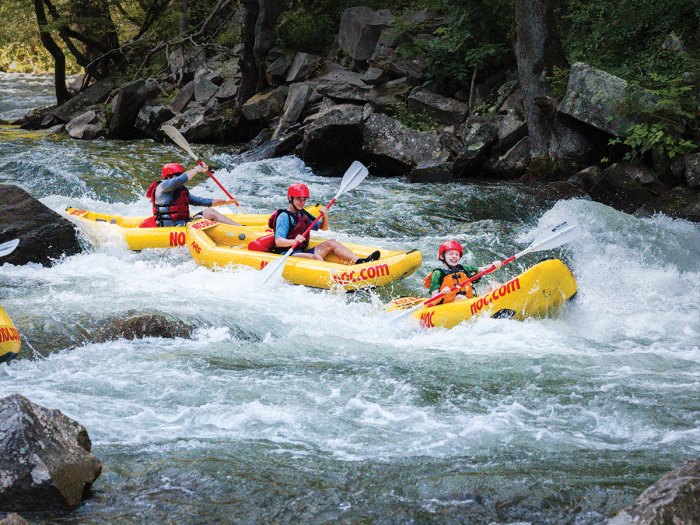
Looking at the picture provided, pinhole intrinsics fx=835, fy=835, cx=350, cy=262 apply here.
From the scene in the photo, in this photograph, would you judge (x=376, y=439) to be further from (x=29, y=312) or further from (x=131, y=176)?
(x=131, y=176)

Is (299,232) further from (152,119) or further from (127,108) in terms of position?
(127,108)

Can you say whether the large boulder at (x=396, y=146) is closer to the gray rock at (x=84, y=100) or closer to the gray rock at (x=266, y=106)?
the gray rock at (x=266, y=106)

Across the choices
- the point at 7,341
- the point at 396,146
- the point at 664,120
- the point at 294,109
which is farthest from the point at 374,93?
the point at 7,341

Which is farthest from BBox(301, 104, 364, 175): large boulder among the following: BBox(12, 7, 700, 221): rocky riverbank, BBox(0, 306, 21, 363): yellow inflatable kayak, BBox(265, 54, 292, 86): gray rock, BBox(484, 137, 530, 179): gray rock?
BBox(0, 306, 21, 363): yellow inflatable kayak

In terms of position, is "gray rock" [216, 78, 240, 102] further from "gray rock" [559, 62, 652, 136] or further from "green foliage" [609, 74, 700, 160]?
"green foliage" [609, 74, 700, 160]

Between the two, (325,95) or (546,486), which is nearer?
(546,486)

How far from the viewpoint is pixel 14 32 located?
20672 millimetres

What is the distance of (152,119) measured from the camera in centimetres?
1752

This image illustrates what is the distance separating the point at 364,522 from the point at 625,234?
21.9 feet

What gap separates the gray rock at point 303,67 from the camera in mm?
16219

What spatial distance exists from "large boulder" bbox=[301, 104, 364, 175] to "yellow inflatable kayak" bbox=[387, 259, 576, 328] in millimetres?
6783

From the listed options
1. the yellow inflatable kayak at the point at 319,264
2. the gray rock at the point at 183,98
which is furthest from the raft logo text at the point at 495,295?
the gray rock at the point at 183,98

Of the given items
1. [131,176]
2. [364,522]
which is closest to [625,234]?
[364,522]

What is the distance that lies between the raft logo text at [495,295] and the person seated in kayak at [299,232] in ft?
5.69
